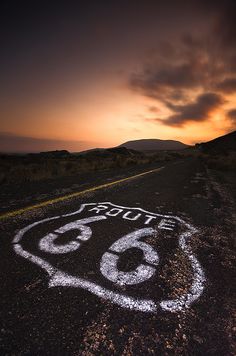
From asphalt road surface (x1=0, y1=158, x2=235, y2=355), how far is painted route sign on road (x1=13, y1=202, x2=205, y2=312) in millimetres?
11

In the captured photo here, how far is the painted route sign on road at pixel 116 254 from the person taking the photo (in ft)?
6.15

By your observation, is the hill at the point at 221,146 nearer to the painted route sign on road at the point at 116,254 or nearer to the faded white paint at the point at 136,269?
the painted route sign on road at the point at 116,254

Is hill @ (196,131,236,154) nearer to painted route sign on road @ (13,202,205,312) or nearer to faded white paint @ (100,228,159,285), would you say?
painted route sign on road @ (13,202,205,312)

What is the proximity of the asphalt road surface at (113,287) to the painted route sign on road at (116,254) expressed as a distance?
0.03ft

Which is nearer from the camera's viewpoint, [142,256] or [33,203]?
[142,256]

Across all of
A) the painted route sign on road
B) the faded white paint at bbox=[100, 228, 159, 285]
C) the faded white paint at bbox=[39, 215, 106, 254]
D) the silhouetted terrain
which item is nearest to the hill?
the silhouetted terrain

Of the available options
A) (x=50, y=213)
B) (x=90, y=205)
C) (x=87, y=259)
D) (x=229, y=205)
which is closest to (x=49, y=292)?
(x=87, y=259)

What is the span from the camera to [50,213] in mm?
3957

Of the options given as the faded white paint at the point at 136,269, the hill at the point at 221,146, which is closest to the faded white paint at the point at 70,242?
the faded white paint at the point at 136,269

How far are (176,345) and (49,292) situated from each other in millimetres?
1067

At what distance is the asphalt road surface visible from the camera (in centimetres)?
141

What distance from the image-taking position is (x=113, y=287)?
1.93m

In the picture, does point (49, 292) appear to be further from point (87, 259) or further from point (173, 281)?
point (173, 281)

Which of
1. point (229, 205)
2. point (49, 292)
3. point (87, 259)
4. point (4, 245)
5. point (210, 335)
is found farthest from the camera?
point (229, 205)
